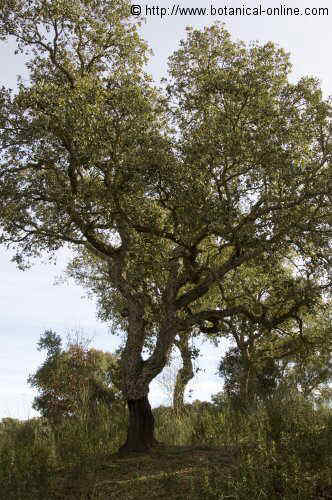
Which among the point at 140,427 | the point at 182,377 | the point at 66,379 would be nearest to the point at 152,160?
the point at 140,427

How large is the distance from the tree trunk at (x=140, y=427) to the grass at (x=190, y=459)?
0.59m

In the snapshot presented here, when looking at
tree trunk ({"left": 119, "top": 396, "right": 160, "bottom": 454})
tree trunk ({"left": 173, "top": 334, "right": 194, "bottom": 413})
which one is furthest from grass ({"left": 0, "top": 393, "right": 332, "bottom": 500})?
tree trunk ({"left": 173, "top": 334, "right": 194, "bottom": 413})

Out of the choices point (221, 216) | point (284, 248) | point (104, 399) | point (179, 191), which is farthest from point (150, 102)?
point (104, 399)

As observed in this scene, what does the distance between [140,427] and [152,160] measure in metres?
8.66

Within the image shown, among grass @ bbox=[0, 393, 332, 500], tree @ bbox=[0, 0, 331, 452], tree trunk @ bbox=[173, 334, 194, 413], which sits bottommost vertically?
grass @ bbox=[0, 393, 332, 500]

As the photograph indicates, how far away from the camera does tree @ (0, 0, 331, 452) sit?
54.3 feet

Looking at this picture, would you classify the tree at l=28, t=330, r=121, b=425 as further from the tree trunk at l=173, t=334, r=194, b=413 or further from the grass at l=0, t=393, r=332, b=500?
the grass at l=0, t=393, r=332, b=500

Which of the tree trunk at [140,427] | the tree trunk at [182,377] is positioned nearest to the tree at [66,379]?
the tree trunk at [182,377]

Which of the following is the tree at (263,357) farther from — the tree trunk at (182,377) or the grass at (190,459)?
the grass at (190,459)

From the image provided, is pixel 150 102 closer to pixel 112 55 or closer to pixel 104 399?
pixel 112 55

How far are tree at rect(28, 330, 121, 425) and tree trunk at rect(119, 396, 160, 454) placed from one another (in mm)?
10018

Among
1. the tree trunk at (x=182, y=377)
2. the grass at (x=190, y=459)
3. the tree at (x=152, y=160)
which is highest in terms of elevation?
the tree at (x=152, y=160)

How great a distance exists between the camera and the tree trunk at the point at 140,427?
17547mm

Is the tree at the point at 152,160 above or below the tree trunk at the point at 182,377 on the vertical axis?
above
